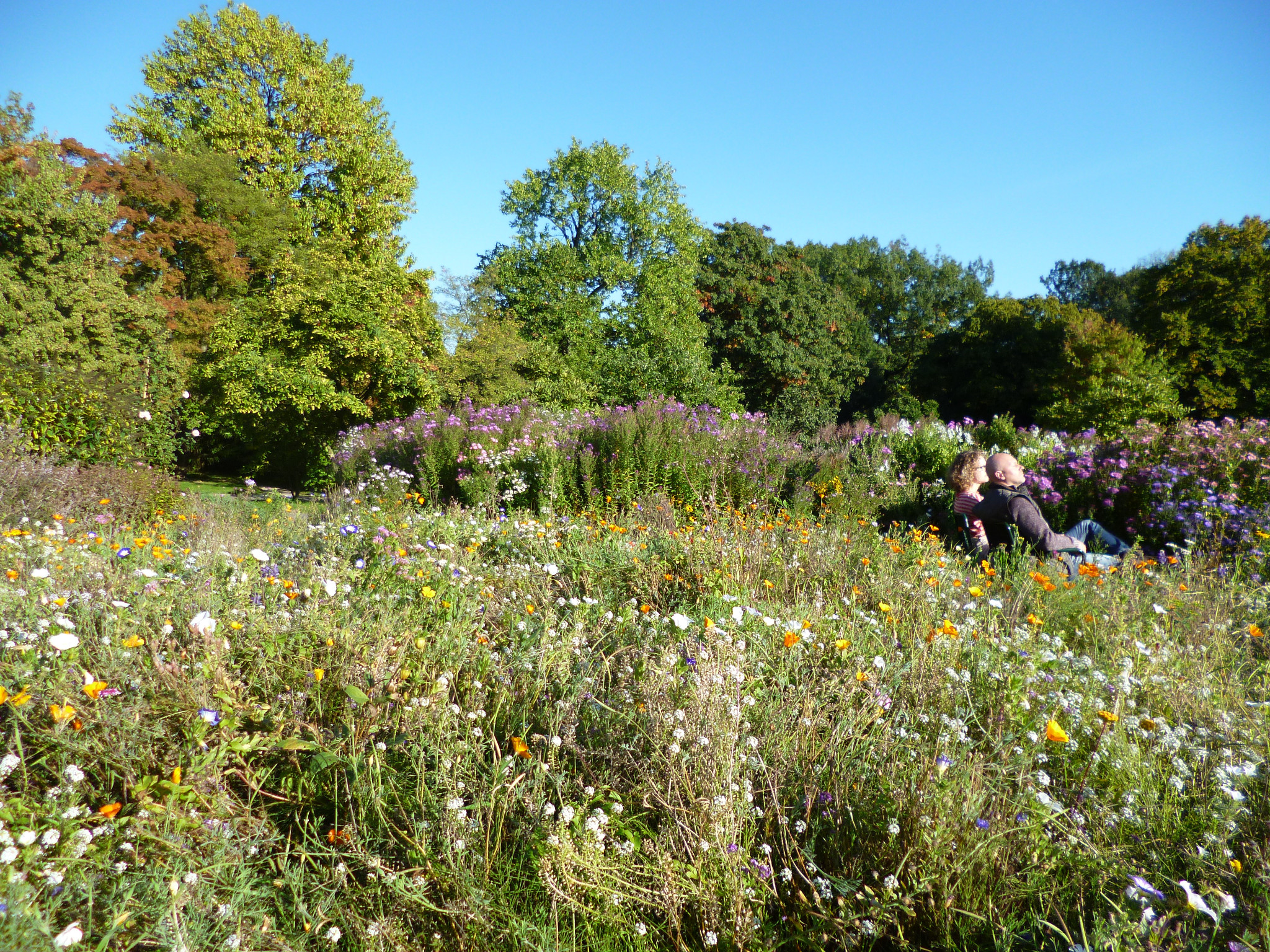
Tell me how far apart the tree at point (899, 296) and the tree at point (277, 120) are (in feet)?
68.7

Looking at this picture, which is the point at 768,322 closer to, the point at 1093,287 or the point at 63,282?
the point at 63,282

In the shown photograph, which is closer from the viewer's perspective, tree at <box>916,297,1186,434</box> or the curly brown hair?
the curly brown hair

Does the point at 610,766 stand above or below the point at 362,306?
below

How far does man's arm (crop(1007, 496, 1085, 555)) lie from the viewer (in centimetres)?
466

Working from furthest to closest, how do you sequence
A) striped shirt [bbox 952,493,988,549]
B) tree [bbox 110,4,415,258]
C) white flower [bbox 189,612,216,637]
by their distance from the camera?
tree [bbox 110,4,415,258], striped shirt [bbox 952,493,988,549], white flower [bbox 189,612,216,637]

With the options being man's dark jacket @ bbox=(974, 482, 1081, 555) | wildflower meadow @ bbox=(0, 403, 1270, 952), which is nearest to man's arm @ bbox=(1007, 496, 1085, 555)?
man's dark jacket @ bbox=(974, 482, 1081, 555)

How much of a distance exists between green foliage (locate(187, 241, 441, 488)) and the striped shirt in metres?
14.2

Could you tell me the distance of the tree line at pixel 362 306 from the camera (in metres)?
12.0

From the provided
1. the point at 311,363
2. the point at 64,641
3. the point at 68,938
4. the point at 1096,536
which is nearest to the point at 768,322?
the point at 311,363

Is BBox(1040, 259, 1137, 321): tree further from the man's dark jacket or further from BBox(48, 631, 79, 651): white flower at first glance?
BBox(48, 631, 79, 651): white flower

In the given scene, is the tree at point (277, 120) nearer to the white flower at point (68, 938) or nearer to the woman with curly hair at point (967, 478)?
the woman with curly hair at point (967, 478)

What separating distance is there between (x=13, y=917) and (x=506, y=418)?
7.43 meters

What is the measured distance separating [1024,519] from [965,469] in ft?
2.64

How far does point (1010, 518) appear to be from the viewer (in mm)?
4871
